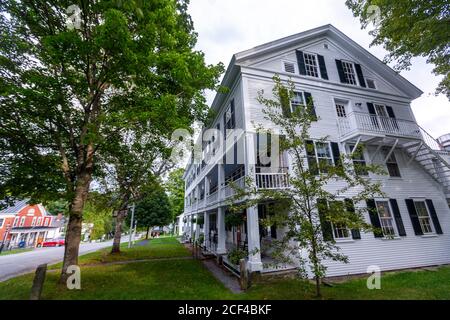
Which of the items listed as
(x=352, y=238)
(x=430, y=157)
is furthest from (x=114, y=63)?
(x=430, y=157)

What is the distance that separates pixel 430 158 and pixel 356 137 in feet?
16.7

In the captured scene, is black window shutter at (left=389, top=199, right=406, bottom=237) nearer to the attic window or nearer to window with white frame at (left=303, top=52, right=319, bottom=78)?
window with white frame at (left=303, top=52, right=319, bottom=78)

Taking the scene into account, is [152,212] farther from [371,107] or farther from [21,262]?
[371,107]

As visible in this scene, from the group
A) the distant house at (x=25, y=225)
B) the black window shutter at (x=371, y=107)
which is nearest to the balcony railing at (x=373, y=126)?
the black window shutter at (x=371, y=107)

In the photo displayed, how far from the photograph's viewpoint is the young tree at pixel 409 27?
8531mm

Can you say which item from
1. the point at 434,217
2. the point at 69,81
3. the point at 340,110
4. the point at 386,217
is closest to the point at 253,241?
the point at 386,217

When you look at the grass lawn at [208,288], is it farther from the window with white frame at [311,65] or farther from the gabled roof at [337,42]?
the window with white frame at [311,65]

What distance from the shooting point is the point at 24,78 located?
21.8 feet

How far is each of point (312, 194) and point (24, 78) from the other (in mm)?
10070

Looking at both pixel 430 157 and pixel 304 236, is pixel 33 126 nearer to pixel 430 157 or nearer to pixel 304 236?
pixel 304 236

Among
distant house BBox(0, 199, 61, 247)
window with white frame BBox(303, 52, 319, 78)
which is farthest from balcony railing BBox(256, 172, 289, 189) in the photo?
distant house BBox(0, 199, 61, 247)

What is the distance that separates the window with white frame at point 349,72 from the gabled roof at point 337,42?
3.70ft

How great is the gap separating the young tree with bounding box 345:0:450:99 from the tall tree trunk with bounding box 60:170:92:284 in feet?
50.8

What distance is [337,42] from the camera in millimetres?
13508
